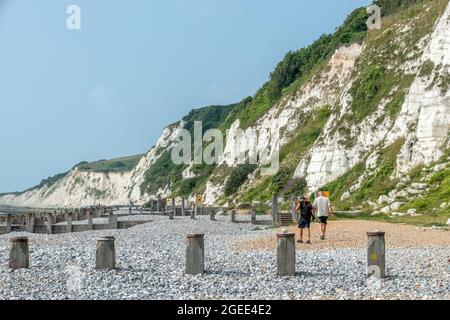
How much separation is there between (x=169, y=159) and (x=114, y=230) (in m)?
103

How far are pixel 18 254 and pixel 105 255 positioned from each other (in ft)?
6.98

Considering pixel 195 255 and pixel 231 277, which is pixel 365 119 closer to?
pixel 195 255

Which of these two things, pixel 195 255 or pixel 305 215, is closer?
pixel 195 255

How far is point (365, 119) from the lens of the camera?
53625 millimetres

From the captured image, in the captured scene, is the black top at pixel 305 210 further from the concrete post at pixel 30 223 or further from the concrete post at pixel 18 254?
the concrete post at pixel 30 223

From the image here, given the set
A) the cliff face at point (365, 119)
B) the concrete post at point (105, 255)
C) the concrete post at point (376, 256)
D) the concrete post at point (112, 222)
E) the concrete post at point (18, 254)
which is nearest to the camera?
the concrete post at point (376, 256)

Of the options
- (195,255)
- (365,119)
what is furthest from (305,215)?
(365,119)

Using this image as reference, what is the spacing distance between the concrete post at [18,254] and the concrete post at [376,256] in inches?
303

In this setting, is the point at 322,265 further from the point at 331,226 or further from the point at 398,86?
the point at 398,86

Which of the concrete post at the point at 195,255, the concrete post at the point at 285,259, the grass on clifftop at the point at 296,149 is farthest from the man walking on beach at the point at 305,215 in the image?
the grass on clifftop at the point at 296,149

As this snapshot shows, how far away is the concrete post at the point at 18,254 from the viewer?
1580cm

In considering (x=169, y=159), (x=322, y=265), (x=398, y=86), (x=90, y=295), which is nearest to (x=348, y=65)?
(x=398, y=86)

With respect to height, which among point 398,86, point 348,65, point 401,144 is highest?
point 348,65
